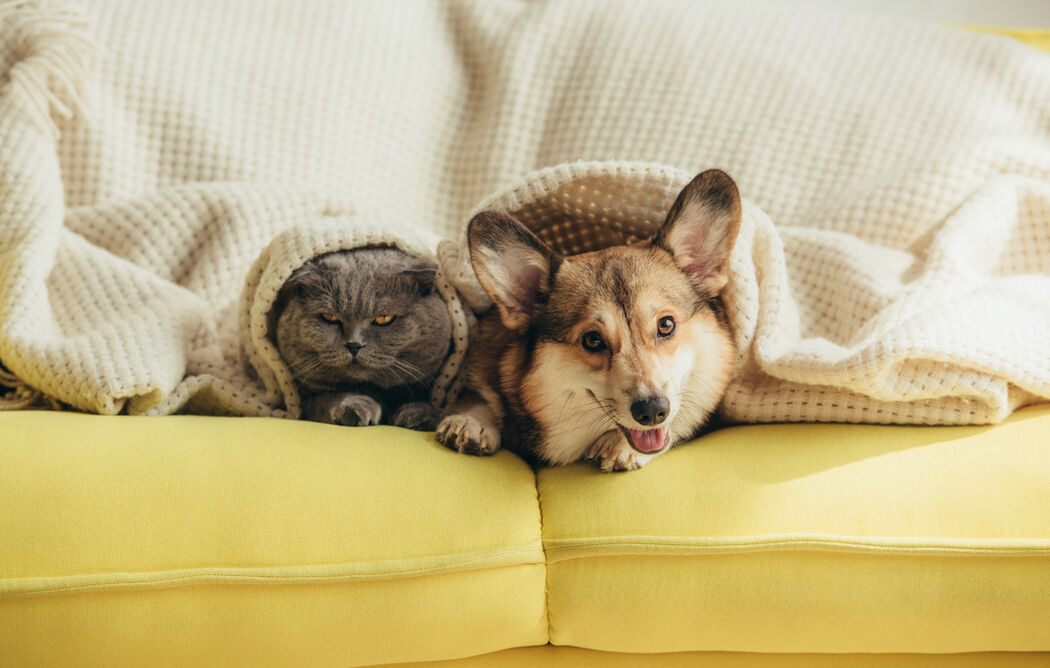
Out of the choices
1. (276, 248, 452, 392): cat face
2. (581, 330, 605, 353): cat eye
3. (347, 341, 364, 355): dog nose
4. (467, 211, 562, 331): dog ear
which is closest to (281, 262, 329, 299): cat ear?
(276, 248, 452, 392): cat face

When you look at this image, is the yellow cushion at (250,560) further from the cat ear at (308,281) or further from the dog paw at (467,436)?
the cat ear at (308,281)

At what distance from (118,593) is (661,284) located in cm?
100

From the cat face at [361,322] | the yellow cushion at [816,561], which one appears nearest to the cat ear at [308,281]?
the cat face at [361,322]

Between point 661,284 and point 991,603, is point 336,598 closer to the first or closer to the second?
point 661,284

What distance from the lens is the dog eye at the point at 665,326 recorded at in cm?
134

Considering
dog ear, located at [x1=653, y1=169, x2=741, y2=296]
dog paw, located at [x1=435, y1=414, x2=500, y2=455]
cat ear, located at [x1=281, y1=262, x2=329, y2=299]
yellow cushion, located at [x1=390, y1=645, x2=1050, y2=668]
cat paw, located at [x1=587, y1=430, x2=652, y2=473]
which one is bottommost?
yellow cushion, located at [x1=390, y1=645, x2=1050, y2=668]

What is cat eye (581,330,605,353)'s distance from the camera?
1.33 metres

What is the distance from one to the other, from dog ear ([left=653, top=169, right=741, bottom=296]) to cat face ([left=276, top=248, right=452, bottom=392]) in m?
0.51

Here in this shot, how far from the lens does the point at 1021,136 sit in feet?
6.28

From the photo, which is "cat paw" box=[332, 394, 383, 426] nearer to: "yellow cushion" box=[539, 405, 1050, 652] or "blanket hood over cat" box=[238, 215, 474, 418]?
"blanket hood over cat" box=[238, 215, 474, 418]

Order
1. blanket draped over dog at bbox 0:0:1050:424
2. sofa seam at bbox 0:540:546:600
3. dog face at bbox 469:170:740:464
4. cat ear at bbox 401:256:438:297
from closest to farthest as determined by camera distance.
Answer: sofa seam at bbox 0:540:546:600, dog face at bbox 469:170:740:464, blanket draped over dog at bbox 0:0:1050:424, cat ear at bbox 401:256:438:297

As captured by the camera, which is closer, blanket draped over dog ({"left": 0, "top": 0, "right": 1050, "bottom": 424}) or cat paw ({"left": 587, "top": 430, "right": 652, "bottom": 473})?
cat paw ({"left": 587, "top": 430, "right": 652, "bottom": 473})

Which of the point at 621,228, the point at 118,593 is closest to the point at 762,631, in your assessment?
the point at 621,228

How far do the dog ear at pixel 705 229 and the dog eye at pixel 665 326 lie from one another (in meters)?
0.14
